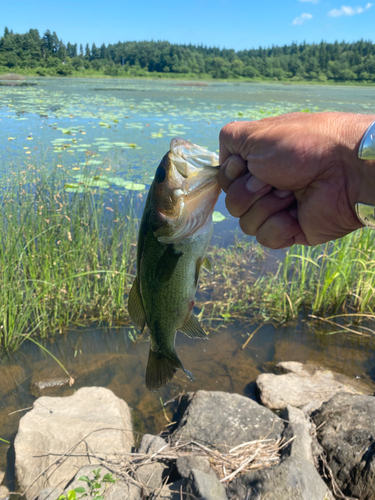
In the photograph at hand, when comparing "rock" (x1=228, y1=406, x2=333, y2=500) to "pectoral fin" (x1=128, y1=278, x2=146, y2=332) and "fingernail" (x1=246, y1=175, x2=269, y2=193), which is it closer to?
"pectoral fin" (x1=128, y1=278, x2=146, y2=332)

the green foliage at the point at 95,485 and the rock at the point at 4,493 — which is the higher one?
the green foliage at the point at 95,485

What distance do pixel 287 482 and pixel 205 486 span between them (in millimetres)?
550

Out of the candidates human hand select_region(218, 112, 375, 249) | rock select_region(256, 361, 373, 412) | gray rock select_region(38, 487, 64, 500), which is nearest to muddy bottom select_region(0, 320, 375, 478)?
rock select_region(256, 361, 373, 412)

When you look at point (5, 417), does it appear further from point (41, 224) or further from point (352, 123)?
point (352, 123)

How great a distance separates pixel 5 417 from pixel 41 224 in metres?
2.23

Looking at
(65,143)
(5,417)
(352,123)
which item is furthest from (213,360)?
(65,143)

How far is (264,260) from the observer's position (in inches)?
236

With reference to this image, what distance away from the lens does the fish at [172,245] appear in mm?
1555

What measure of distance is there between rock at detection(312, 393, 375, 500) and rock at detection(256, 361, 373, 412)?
335 mm

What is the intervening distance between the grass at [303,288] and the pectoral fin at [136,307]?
2.80 m

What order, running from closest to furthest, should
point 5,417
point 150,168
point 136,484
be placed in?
point 136,484 → point 5,417 → point 150,168

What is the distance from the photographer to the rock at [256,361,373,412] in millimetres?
3465

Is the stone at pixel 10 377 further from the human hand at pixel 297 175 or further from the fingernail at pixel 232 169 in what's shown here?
the fingernail at pixel 232 169

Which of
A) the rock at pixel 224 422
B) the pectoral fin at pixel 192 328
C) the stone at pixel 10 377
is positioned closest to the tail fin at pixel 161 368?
the pectoral fin at pixel 192 328
